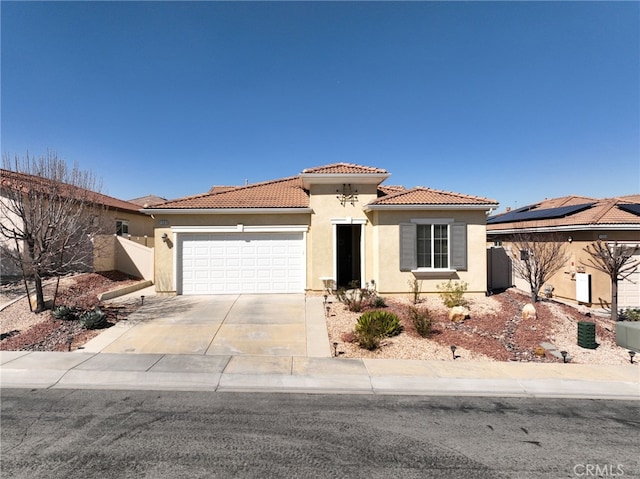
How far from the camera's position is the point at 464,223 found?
12906mm

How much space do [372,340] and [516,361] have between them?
3356 millimetres

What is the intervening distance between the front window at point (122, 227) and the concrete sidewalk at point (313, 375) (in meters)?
13.9

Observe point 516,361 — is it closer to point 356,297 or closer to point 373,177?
point 356,297

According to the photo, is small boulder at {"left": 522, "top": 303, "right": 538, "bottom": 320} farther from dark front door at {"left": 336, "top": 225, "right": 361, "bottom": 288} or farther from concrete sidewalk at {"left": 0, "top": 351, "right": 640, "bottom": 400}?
dark front door at {"left": 336, "top": 225, "right": 361, "bottom": 288}

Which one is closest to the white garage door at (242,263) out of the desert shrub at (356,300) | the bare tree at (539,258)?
the desert shrub at (356,300)

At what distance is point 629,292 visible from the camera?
12625 mm

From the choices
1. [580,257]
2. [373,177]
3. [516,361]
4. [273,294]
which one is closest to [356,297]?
[273,294]

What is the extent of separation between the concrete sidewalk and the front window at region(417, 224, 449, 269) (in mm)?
5748

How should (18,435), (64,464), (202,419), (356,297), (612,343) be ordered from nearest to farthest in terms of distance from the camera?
(64,464) < (18,435) < (202,419) < (612,343) < (356,297)

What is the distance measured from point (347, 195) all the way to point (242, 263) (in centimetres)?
520

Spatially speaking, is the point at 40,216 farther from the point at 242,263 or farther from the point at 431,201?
the point at 431,201

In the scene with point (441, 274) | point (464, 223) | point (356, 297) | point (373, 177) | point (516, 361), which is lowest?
point (516, 361)

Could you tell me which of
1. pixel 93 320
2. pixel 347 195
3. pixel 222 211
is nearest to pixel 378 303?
pixel 347 195

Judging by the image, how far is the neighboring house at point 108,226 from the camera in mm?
10688
